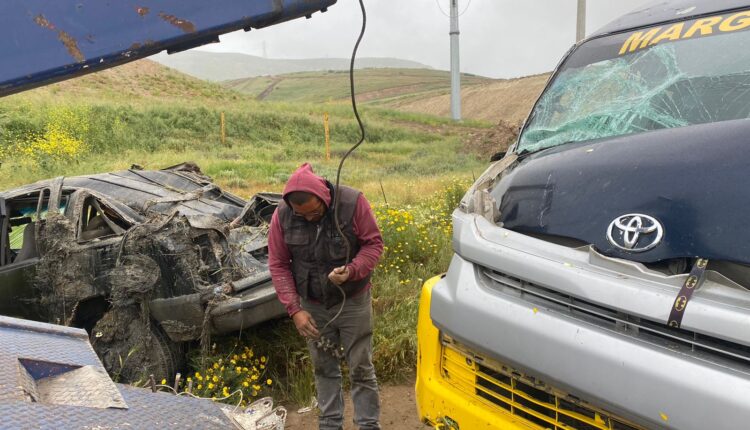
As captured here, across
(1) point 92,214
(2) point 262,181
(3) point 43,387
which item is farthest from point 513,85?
(3) point 43,387

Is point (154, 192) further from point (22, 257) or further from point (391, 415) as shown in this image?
point (391, 415)

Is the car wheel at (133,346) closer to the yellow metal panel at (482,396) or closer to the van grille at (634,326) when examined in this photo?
the yellow metal panel at (482,396)

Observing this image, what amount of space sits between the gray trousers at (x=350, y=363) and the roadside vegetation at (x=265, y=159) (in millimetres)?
715

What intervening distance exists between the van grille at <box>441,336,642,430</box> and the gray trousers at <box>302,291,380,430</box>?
1051 mm

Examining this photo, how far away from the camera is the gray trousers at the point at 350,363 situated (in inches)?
131

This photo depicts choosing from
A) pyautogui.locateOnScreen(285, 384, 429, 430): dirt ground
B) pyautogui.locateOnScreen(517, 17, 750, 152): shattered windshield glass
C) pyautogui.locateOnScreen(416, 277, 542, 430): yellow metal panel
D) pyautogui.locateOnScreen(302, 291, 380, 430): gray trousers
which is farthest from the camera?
pyautogui.locateOnScreen(285, 384, 429, 430): dirt ground

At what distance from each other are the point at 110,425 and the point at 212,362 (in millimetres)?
2765

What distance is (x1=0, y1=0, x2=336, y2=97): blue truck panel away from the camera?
2312 mm

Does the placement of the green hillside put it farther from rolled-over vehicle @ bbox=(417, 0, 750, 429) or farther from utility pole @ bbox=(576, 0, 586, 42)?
rolled-over vehicle @ bbox=(417, 0, 750, 429)

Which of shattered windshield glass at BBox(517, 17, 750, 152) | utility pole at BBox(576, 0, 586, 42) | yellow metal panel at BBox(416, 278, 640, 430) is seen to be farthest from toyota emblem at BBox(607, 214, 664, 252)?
utility pole at BBox(576, 0, 586, 42)

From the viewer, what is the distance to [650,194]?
6.08ft

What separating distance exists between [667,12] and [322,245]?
2.23 metres

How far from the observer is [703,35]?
110 inches

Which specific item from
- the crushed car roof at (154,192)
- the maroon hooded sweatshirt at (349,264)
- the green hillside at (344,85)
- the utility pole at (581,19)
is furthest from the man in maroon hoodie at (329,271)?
the green hillside at (344,85)
